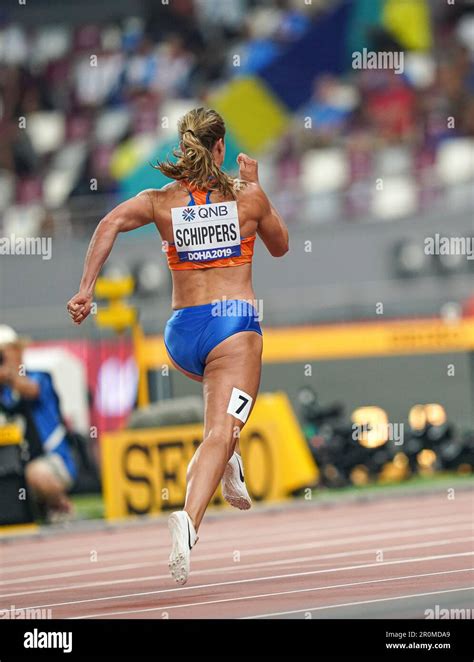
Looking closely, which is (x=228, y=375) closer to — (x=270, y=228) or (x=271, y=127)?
(x=270, y=228)

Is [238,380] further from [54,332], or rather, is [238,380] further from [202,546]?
[54,332]

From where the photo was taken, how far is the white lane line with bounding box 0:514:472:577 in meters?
11.0

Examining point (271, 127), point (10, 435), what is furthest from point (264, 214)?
point (271, 127)

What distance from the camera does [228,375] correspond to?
6.98 meters

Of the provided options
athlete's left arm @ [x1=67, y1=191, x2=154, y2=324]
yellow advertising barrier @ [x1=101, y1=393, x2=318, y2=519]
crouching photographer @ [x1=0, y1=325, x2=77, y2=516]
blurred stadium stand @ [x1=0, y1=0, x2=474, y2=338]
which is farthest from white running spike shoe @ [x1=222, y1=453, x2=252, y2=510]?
blurred stadium stand @ [x1=0, y1=0, x2=474, y2=338]

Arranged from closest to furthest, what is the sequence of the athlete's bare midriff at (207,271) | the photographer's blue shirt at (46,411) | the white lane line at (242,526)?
1. the athlete's bare midriff at (207,271)
2. the white lane line at (242,526)
3. the photographer's blue shirt at (46,411)

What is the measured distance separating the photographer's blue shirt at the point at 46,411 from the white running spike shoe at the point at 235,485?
7591 mm

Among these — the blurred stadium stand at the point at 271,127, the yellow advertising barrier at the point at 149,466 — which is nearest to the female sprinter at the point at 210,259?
the yellow advertising barrier at the point at 149,466

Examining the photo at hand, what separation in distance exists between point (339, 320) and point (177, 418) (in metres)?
4.30

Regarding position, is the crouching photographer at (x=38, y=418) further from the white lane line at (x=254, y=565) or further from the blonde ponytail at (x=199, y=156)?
the blonde ponytail at (x=199, y=156)

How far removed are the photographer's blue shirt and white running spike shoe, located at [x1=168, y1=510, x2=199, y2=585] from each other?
8.49m

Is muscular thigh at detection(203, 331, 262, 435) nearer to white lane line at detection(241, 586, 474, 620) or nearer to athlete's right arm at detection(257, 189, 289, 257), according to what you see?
athlete's right arm at detection(257, 189, 289, 257)

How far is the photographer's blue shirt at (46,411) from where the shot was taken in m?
14.8

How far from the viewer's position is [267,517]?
593 inches
